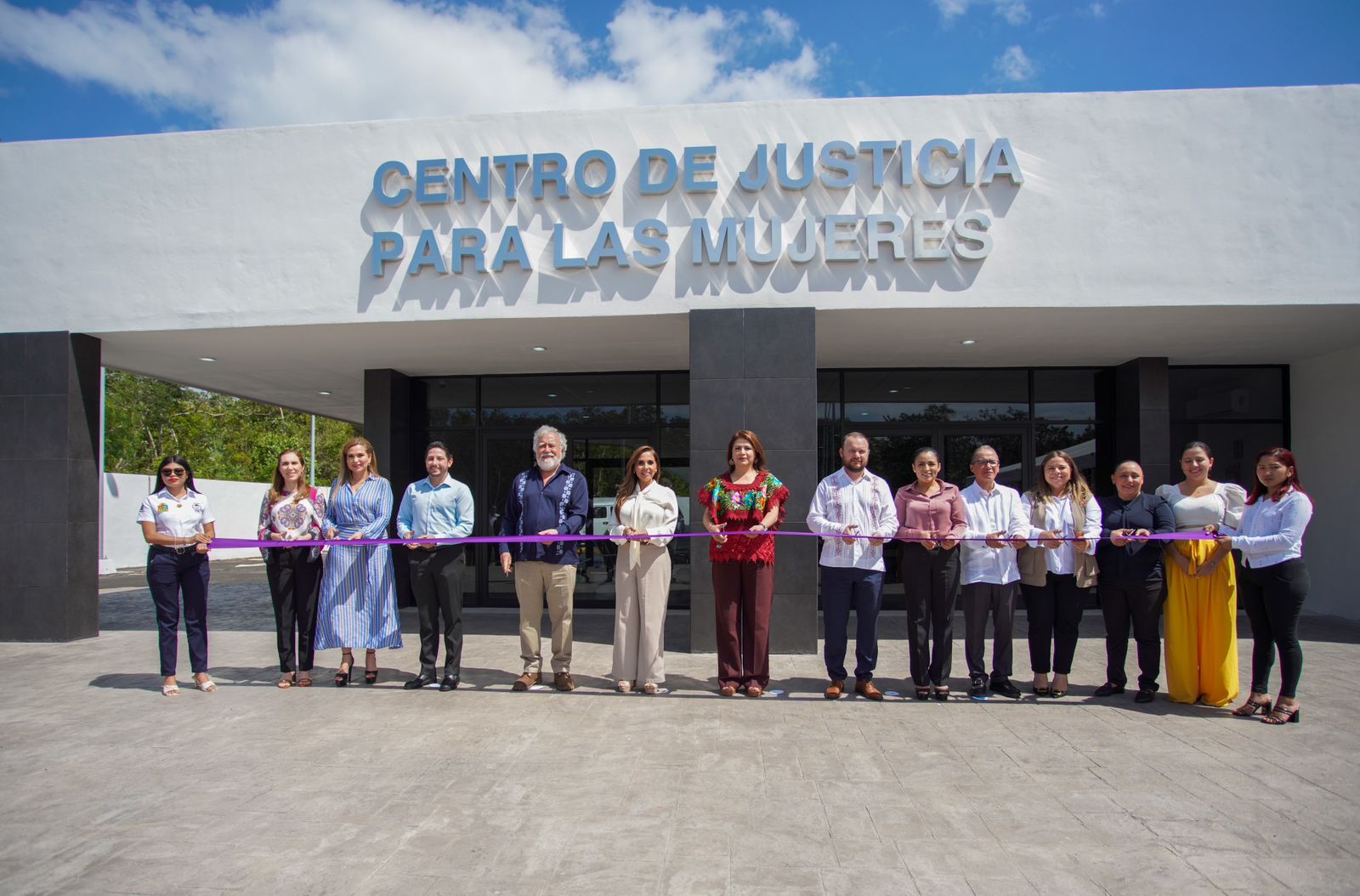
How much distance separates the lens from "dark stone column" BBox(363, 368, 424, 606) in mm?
10070

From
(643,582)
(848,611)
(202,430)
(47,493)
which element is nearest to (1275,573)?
(848,611)

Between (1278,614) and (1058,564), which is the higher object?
(1058,564)

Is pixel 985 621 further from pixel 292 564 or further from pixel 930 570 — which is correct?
pixel 292 564

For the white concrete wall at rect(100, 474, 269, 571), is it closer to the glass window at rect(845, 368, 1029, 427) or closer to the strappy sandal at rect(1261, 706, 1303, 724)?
the glass window at rect(845, 368, 1029, 427)

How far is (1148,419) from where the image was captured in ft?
30.4

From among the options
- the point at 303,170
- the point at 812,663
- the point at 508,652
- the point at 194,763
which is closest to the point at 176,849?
the point at 194,763

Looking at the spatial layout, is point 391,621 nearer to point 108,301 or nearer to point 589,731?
point 589,731

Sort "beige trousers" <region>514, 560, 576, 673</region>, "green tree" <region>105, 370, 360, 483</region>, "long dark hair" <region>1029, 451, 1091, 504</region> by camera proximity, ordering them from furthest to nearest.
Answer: "green tree" <region>105, 370, 360, 483</region> → "beige trousers" <region>514, 560, 576, 673</region> → "long dark hair" <region>1029, 451, 1091, 504</region>

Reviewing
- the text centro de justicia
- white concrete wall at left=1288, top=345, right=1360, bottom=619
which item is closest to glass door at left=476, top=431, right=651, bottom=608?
the text centro de justicia

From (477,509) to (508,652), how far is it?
359 cm

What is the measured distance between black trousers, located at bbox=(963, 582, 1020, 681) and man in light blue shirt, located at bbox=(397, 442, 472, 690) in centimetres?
356

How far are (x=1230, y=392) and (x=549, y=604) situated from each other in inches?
349

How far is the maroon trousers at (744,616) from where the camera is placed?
5684 mm

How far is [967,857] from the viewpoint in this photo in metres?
3.15
